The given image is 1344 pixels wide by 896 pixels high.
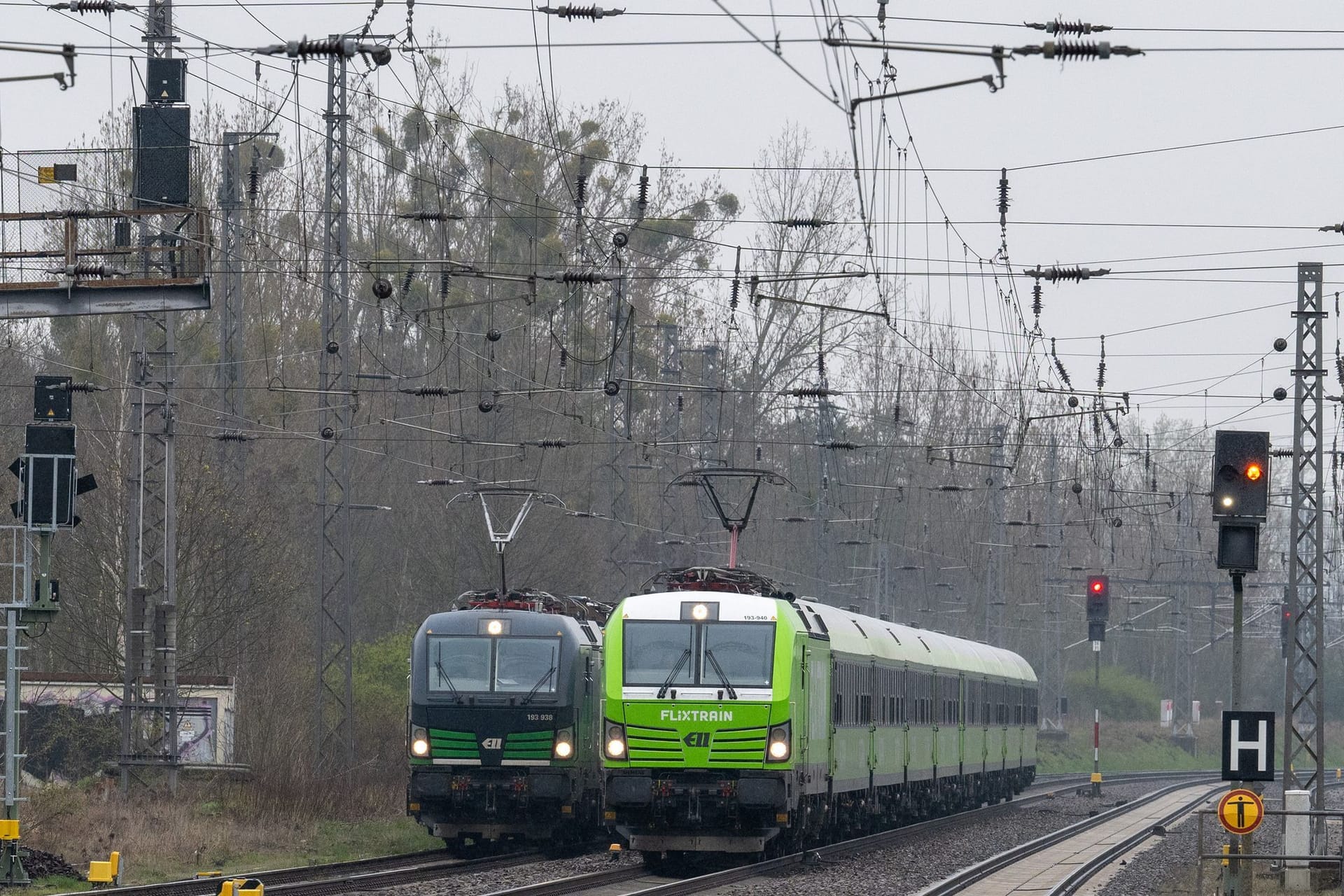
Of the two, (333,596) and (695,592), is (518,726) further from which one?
(333,596)

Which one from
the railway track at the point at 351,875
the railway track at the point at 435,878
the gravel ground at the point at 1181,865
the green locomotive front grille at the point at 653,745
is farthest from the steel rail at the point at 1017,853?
the railway track at the point at 351,875

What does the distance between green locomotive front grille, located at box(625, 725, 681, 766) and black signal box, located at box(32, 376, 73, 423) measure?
28.5 ft

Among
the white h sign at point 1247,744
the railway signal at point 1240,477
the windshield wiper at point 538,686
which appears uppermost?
the railway signal at point 1240,477

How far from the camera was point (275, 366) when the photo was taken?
4975 cm

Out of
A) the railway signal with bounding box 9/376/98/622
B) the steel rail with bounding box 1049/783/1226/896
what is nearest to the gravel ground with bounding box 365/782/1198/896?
the steel rail with bounding box 1049/783/1226/896

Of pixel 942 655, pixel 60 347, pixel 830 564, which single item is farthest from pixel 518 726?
pixel 830 564

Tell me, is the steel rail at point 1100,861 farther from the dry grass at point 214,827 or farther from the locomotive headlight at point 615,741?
the dry grass at point 214,827

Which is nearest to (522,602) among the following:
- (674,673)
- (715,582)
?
(715,582)

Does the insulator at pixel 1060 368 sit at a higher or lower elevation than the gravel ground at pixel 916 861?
higher

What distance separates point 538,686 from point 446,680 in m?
1.19

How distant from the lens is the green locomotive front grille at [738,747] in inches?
869

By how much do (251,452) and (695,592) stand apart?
1008 inches

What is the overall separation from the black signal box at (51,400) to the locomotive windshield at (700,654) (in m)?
8.10

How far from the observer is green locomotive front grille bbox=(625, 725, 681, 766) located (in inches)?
870
